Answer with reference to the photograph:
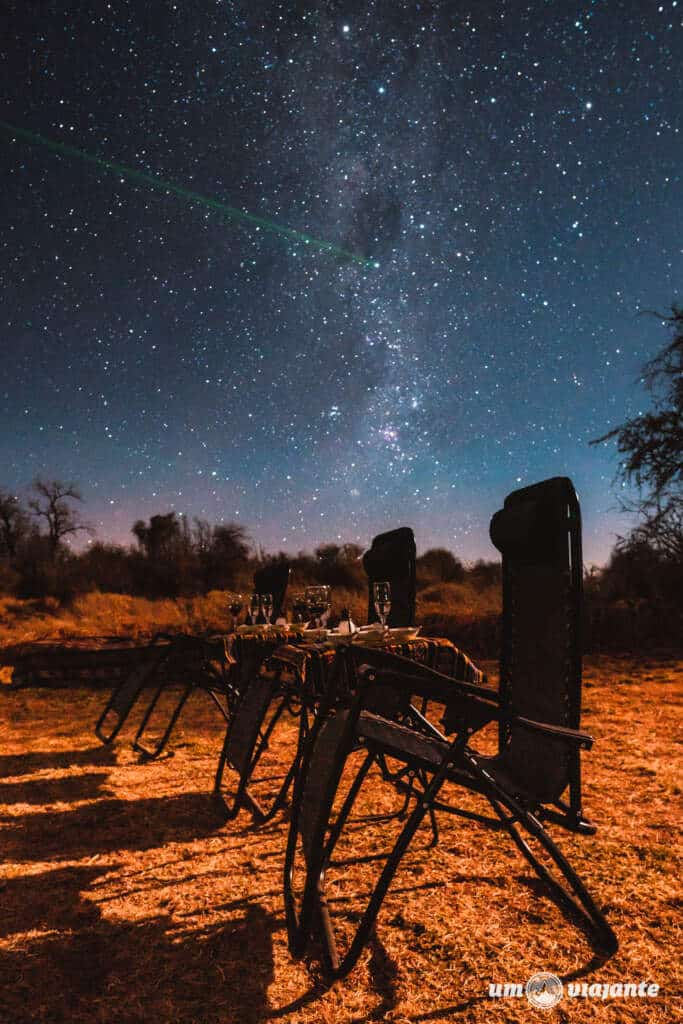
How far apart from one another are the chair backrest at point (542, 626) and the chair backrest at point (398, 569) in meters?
1.53

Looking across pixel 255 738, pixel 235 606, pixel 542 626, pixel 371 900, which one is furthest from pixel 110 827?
pixel 542 626

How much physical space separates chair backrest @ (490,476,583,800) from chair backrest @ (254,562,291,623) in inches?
107

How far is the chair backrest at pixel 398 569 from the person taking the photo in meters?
4.01

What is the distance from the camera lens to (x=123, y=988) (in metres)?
1.84

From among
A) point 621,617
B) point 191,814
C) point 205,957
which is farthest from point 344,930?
point 621,617

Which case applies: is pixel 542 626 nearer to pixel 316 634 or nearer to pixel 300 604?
pixel 316 634

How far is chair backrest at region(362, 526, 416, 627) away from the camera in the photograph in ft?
13.1

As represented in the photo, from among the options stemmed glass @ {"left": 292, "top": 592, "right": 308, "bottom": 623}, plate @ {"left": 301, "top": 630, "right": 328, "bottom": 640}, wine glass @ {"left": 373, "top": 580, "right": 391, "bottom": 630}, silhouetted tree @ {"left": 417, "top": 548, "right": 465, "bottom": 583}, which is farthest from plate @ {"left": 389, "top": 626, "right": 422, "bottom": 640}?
silhouetted tree @ {"left": 417, "top": 548, "right": 465, "bottom": 583}

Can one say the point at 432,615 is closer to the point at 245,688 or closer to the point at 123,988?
the point at 245,688

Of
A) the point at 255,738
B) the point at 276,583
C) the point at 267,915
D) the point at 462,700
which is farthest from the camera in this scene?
the point at 276,583
